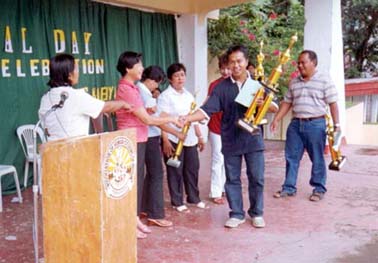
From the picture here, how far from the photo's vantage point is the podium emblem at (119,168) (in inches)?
101

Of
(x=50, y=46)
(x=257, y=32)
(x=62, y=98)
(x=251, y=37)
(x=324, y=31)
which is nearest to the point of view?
(x=62, y=98)

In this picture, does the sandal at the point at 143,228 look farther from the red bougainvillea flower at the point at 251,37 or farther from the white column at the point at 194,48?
the red bougainvillea flower at the point at 251,37

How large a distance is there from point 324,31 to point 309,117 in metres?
2.95

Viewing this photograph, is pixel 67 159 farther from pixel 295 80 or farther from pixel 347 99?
pixel 347 99

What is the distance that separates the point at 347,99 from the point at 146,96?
776 cm

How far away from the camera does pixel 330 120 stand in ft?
16.3

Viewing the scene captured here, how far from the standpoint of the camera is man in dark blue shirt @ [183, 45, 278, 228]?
3979 mm

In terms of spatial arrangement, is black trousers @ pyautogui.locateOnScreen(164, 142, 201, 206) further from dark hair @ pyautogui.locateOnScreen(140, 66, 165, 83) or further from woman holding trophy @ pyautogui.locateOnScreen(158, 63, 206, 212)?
dark hair @ pyautogui.locateOnScreen(140, 66, 165, 83)

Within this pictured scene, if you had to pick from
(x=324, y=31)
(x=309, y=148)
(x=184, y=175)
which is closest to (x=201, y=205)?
(x=184, y=175)

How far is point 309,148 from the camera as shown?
199 inches

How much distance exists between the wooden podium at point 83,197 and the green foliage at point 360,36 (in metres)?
12.3

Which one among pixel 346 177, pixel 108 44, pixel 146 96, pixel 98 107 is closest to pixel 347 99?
pixel 346 177

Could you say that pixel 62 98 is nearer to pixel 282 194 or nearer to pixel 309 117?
pixel 309 117

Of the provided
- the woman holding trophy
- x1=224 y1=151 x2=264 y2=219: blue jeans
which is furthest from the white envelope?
the woman holding trophy
